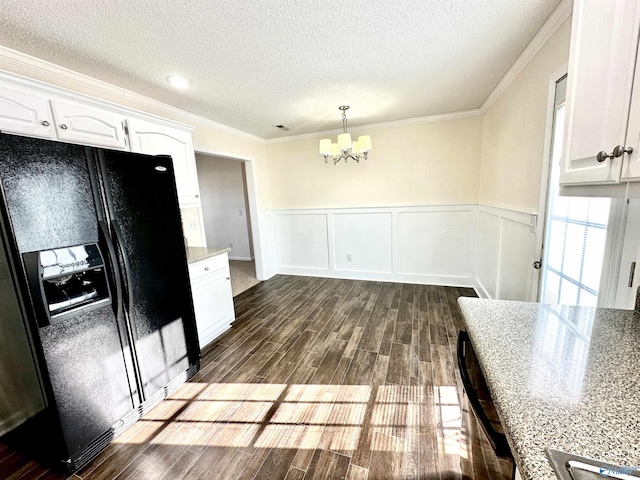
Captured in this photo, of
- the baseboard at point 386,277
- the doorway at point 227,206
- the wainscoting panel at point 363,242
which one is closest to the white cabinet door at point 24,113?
the wainscoting panel at point 363,242

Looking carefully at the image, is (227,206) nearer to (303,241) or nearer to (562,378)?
(303,241)

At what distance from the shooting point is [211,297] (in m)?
2.58

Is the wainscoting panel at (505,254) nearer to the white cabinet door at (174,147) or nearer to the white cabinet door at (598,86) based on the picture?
the white cabinet door at (598,86)

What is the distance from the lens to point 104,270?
1.52m

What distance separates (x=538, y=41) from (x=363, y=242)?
118 inches

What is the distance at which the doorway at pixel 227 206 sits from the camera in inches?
231

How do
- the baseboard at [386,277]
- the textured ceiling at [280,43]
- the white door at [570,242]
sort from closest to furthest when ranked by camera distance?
the white door at [570,242] → the textured ceiling at [280,43] → the baseboard at [386,277]

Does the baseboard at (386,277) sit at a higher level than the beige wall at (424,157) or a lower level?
lower

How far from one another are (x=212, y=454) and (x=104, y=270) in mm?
1235

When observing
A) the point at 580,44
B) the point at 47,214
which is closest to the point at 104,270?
the point at 47,214

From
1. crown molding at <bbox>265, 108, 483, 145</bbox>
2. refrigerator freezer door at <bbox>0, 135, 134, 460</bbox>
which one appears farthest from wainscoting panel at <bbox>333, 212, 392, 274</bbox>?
refrigerator freezer door at <bbox>0, 135, 134, 460</bbox>

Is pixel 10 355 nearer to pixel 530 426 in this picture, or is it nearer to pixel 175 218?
pixel 175 218

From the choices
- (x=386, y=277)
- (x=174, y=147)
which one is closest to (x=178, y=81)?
(x=174, y=147)

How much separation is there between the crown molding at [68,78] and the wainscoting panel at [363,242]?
2721mm
